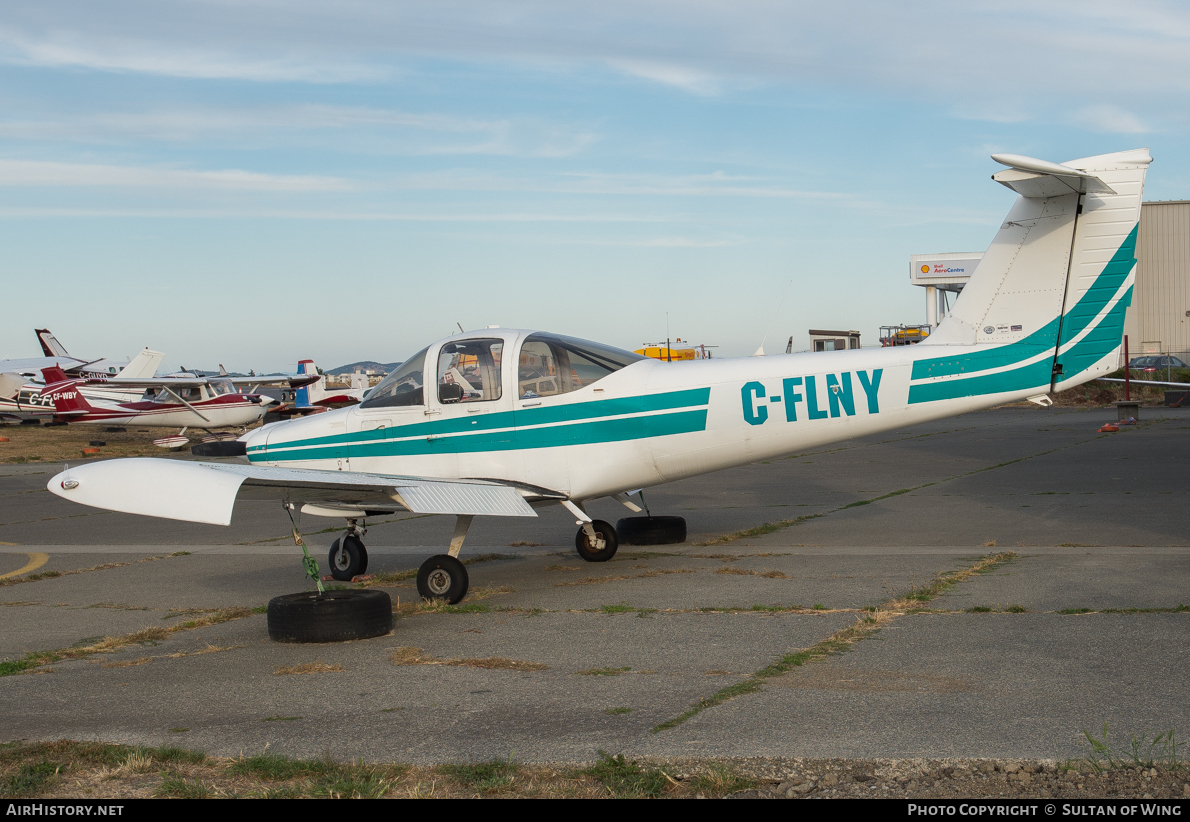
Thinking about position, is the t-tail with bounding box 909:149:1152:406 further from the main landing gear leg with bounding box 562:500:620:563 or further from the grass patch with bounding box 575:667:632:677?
the grass patch with bounding box 575:667:632:677

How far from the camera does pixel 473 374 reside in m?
9.15

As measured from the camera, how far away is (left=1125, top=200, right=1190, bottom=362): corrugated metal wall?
5650 centimetres

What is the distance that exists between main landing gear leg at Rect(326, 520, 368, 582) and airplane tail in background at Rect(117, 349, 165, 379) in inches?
1809

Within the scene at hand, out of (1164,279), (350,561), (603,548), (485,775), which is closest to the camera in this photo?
(485,775)

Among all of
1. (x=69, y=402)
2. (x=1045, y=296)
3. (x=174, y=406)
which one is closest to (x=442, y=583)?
(x=1045, y=296)

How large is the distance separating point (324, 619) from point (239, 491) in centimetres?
118

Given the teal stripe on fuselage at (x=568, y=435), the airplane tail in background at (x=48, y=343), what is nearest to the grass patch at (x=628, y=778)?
the teal stripe on fuselage at (x=568, y=435)

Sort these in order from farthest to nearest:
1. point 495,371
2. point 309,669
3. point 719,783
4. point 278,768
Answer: point 495,371
point 309,669
point 278,768
point 719,783

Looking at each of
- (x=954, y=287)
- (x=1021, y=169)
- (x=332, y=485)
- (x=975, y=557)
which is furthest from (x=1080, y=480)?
(x=954, y=287)

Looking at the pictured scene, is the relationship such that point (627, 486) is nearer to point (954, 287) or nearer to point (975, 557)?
point (975, 557)

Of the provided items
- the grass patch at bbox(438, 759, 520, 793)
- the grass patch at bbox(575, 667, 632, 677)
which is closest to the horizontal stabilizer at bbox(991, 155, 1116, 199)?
the grass patch at bbox(575, 667, 632, 677)

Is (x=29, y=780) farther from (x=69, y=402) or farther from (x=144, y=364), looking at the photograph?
(x=144, y=364)

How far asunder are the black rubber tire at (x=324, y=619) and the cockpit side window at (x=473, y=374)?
2.72 metres

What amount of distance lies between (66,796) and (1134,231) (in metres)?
8.70
